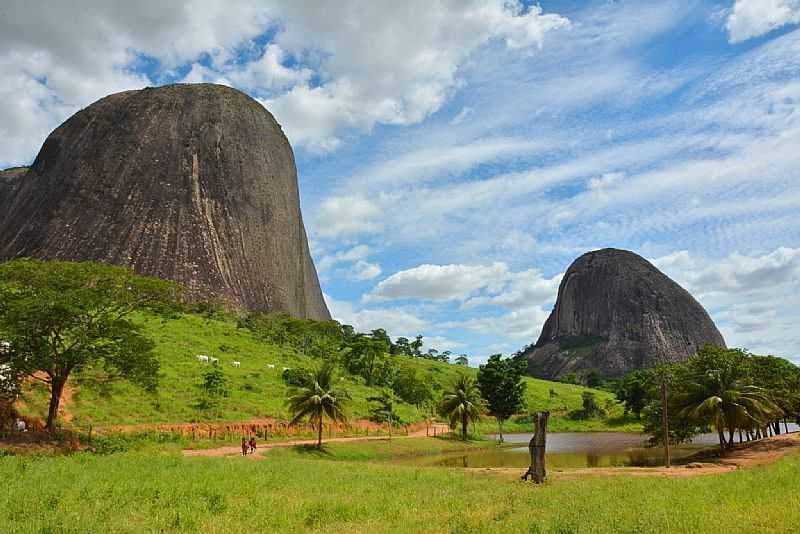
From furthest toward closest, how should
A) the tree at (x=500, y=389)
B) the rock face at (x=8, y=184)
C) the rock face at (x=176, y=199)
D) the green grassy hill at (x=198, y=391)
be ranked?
1. the rock face at (x=8, y=184)
2. the rock face at (x=176, y=199)
3. the tree at (x=500, y=389)
4. the green grassy hill at (x=198, y=391)

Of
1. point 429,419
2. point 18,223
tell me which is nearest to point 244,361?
point 429,419

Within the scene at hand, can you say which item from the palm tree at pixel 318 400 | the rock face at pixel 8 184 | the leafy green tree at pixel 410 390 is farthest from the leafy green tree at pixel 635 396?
the rock face at pixel 8 184

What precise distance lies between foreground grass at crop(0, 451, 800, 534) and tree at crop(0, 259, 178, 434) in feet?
27.8

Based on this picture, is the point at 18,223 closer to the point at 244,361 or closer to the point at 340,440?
the point at 244,361

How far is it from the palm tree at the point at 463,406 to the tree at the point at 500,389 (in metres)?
3.68

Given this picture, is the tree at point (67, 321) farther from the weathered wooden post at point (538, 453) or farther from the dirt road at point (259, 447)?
the weathered wooden post at point (538, 453)

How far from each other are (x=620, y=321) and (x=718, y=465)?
125 meters

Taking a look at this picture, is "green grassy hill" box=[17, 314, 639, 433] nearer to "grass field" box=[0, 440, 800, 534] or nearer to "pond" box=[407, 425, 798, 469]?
"pond" box=[407, 425, 798, 469]

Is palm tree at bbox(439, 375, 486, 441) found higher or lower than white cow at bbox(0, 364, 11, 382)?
lower

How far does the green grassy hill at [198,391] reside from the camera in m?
34.1

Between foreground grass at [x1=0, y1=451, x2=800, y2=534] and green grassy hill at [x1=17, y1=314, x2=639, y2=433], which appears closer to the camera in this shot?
foreground grass at [x1=0, y1=451, x2=800, y2=534]

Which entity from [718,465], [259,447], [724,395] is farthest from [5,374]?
[724,395]

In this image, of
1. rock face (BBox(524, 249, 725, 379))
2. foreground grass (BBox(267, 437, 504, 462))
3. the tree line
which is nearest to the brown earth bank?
the tree line

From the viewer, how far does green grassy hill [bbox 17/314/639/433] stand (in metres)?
34.1
